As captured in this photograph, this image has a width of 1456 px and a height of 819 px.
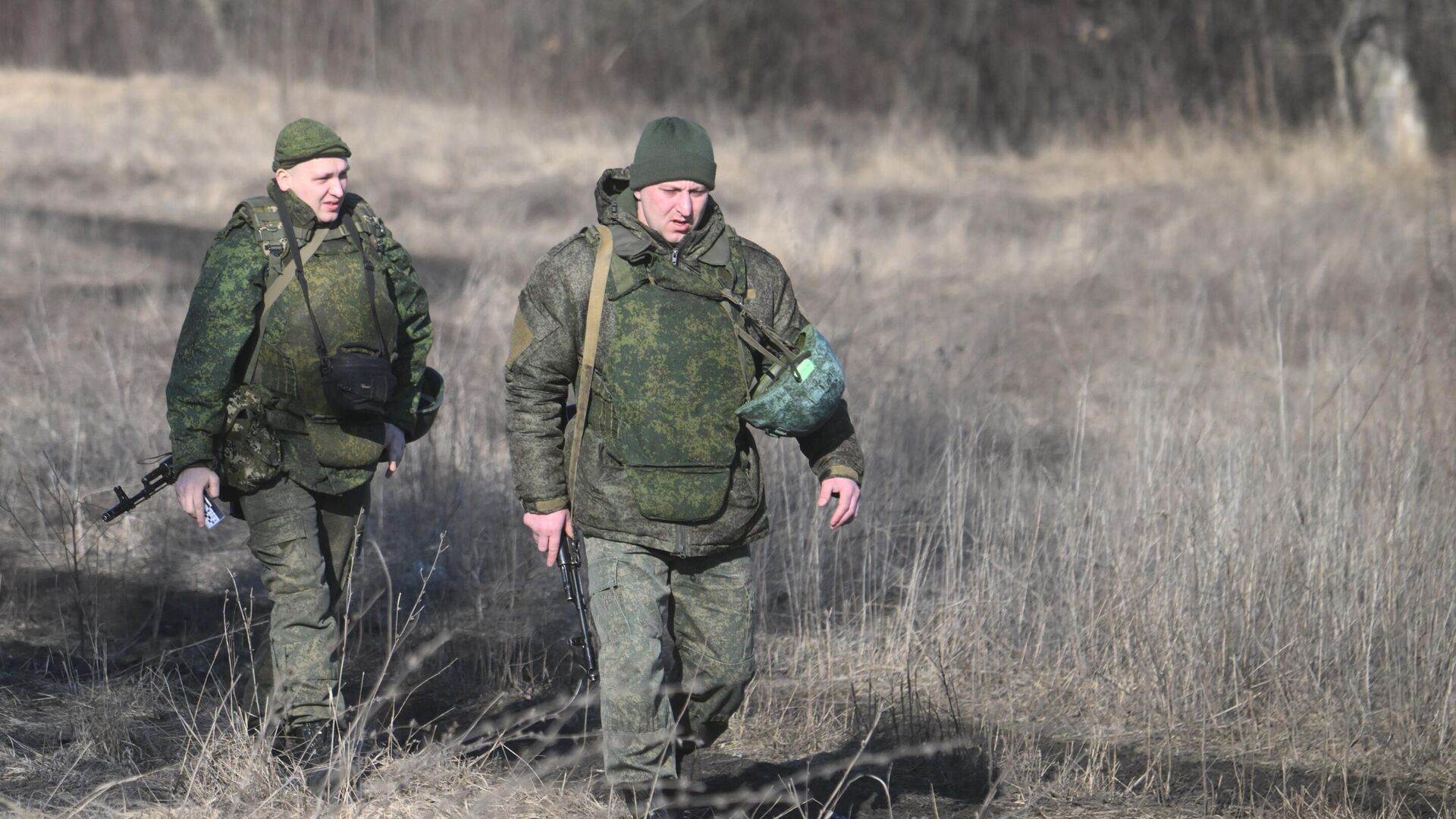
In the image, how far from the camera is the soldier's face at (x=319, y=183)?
4.12 metres

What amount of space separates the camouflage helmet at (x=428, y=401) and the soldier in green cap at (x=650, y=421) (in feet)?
2.69

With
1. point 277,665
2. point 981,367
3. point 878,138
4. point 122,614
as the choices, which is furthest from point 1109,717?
point 878,138

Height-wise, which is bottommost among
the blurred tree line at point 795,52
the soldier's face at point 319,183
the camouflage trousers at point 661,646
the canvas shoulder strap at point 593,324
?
the camouflage trousers at point 661,646

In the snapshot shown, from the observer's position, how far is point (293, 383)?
4160mm

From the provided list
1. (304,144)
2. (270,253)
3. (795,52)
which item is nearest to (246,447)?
(270,253)

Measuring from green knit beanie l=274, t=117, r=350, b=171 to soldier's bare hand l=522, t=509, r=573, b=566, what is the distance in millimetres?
1132

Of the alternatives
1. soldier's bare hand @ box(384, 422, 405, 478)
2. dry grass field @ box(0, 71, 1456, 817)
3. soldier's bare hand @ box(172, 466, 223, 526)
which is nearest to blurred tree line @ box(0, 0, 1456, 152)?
dry grass field @ box(0, 71, 1456, 817)

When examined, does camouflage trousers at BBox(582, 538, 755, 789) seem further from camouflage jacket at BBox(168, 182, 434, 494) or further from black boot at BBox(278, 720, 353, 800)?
camouflage jacket at BBox(168, 182, 434, 494)

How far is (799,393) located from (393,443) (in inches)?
52.3

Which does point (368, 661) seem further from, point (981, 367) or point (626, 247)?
point (981, 367)

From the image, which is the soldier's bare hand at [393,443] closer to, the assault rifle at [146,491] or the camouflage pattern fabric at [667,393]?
the assault rifle at [146,491]

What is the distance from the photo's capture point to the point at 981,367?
9602mm

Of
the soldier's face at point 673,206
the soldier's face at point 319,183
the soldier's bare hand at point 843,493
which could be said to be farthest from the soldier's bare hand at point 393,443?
the soldier's bare hand at point 843,493

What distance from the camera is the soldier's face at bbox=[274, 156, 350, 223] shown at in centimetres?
412
